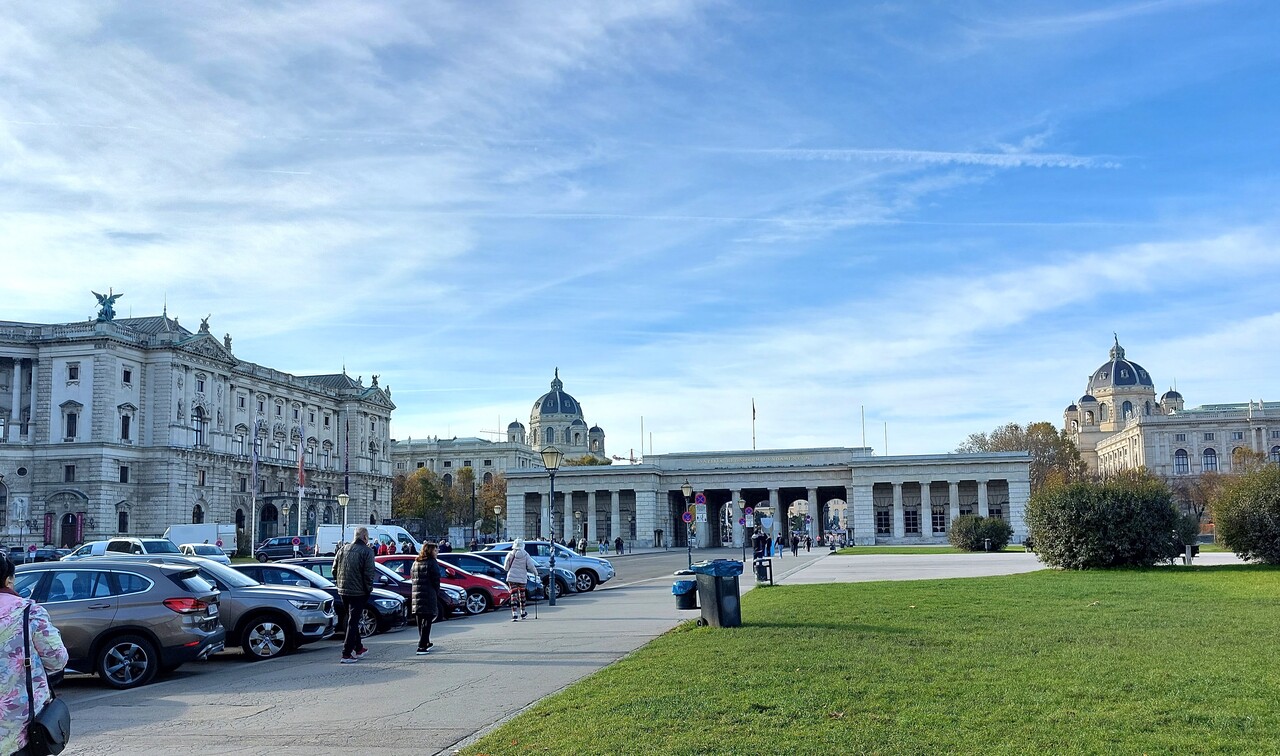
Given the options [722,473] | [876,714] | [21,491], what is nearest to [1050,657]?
[876,714]

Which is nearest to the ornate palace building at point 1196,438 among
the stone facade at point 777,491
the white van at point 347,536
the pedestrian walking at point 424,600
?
the stone facade at point 777,491

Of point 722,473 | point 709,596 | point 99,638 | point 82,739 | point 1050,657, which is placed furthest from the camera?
point 722,473

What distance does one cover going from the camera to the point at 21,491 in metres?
88.5

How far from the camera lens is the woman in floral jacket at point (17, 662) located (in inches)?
243

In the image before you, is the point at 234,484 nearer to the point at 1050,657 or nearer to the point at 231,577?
the point at 231,577

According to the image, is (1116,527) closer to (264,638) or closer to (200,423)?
(264,638)

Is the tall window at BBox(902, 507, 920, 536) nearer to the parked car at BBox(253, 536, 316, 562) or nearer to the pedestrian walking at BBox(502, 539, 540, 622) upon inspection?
the parked car at BBox(253, 536, 316, 562)

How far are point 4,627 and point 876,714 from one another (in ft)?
23.8

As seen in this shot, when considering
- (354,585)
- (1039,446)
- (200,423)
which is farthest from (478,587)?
(1039,446)

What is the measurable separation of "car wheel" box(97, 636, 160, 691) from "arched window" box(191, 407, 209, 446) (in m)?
88.9

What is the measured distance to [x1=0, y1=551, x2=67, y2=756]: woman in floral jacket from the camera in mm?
6172

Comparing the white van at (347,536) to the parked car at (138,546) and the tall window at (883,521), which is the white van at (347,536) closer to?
the parked car at (138,546)

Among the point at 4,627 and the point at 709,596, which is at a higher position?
the point at 4,627

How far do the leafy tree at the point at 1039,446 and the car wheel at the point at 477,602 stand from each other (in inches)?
4051
